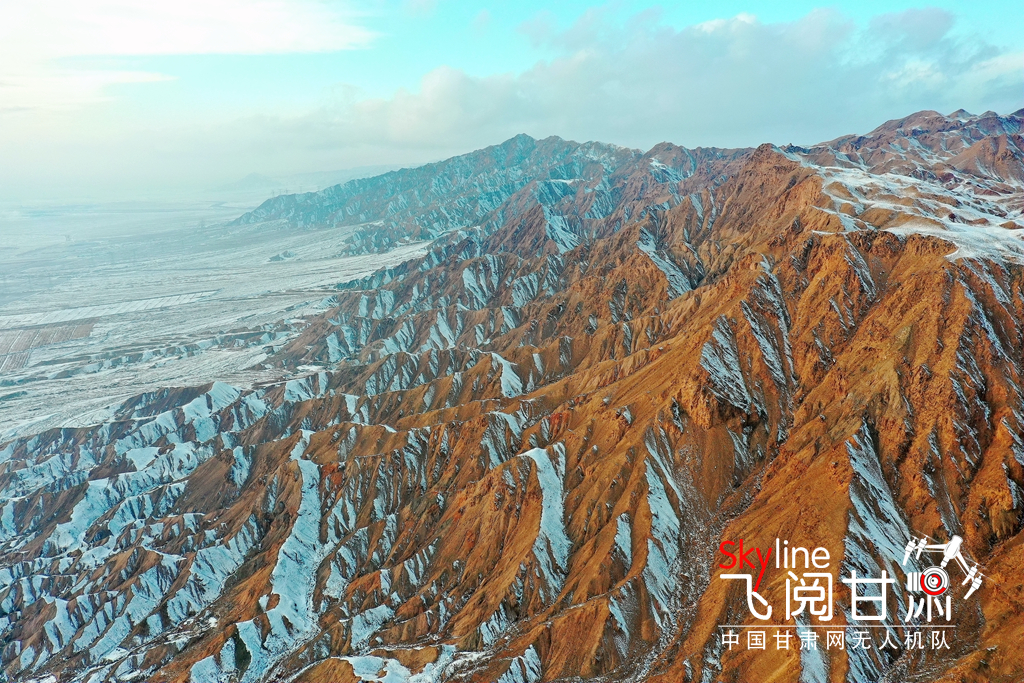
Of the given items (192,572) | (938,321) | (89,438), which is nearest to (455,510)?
(192,572)

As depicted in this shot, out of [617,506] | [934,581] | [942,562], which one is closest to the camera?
[934,581]

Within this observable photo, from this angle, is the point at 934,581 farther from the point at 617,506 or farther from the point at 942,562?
the point at 617,506

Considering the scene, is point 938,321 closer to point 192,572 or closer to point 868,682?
point 868,682

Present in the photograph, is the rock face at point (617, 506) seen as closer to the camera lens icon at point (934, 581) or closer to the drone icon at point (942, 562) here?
the drone icon at point (942, 562)

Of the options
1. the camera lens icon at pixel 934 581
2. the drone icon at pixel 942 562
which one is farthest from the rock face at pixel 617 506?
the camera lens icon at pixel 934 581

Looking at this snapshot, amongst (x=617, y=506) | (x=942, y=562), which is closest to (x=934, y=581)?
(x=942, y=562)

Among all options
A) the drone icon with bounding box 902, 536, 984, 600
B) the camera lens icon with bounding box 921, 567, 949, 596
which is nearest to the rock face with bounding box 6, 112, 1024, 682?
the drone icon with bounding box 902, 536, 984, 600

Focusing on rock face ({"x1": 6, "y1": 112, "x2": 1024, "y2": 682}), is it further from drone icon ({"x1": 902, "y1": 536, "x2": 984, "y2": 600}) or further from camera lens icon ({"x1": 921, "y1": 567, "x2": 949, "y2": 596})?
camera lens icon ({"x1": 921, "y1": 567, "x2": 949, "y2": 596})

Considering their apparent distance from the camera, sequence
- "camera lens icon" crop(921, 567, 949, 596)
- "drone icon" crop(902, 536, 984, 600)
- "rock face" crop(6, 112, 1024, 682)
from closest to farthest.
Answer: "drone icon" crop(902, 536, 984, 600) < "camera lens icon" crop(921, 567, 949, 596) < "rock face" crop(6, 112, 1024, 682)
